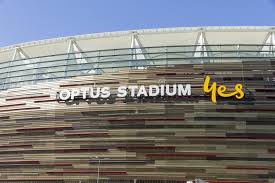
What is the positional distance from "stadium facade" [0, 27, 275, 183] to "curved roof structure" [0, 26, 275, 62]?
2.69 m

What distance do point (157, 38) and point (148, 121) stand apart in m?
11.7

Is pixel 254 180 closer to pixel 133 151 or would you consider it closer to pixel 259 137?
pixel 259 137

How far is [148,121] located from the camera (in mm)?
32562

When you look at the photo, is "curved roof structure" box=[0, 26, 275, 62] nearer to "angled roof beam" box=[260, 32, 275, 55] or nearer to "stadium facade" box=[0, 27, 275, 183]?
"angled roof beam" box=[260, 32, 275, 55]

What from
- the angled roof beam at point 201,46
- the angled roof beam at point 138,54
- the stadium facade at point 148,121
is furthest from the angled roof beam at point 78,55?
the angled roof beam at point 201,46

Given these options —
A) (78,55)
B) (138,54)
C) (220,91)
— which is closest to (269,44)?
(220,91)

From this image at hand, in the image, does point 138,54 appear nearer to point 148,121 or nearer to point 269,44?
point 148,121

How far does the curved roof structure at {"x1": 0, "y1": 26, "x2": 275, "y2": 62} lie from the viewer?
39.2 meters

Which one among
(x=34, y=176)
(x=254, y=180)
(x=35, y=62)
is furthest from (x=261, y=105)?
(x=35, y=62)

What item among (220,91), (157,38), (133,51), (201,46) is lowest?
(220,91)

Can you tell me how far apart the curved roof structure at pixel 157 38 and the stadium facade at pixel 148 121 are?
269 centimetres

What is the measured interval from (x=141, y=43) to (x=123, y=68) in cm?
611

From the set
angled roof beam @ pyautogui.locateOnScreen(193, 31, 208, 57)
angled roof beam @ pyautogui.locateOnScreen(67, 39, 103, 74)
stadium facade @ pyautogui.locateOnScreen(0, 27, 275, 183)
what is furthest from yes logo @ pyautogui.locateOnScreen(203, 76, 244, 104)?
angled roof beam @ pyautogui.locateOnScreen(67, 39, 103, 74)

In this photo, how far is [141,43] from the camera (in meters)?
41.8
